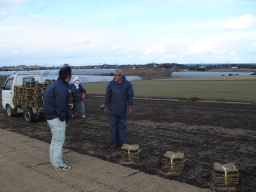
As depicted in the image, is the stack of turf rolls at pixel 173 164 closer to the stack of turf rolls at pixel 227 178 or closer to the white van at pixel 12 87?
the stack of turf rolls at pixel 227 178

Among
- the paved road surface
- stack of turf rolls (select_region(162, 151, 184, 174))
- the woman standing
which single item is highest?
the woman standing

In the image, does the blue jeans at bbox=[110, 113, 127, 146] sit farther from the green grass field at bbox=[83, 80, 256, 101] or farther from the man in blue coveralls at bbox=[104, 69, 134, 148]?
the green grass field at bbox=[83, 80, 256, 101]

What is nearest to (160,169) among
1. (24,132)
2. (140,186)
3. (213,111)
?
(140,186)

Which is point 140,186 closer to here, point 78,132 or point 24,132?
point 78,132

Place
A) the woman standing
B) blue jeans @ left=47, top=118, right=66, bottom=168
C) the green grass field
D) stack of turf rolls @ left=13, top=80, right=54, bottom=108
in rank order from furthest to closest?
the green grass field
the woman standing
stack of turf rolls @ left=13, top=80, right=54, bottom=108
blue jeans @ left=47, top=118, right=66, bottom=168

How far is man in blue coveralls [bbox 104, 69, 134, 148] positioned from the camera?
27.4ft

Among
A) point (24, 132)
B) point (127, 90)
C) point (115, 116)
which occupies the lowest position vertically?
point (24, 132)

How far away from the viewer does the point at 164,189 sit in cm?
544

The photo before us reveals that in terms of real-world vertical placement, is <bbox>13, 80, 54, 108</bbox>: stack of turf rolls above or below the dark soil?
above

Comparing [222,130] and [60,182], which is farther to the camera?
[222,130]

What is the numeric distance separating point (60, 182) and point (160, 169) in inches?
83.5

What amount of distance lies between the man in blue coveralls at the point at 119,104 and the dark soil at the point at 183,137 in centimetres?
46

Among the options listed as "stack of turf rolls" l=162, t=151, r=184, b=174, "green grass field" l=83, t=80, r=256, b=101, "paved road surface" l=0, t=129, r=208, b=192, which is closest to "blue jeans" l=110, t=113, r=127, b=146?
"paved road surface" l=0, t=129, r=208, b=192

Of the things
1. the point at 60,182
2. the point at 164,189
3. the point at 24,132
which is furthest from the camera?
the point at 24,132
